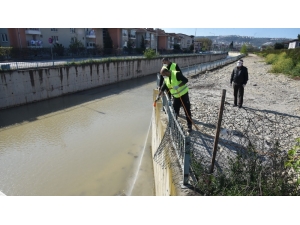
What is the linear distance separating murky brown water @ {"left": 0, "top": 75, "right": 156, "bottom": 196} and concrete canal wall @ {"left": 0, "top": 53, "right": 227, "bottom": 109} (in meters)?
0.86

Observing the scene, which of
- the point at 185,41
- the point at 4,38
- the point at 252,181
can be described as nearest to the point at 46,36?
the point at 4,38

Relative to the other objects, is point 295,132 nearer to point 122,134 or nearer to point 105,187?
point 105,187

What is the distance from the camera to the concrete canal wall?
1326 cm

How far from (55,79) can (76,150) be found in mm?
9513

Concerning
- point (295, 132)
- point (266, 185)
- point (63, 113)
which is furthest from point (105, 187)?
point (63, 113)

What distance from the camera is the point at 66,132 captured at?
988cm

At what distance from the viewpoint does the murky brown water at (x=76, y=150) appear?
615 centimetres

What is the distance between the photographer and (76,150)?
811 cm

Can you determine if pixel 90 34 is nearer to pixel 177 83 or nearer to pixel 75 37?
pixel 75 37

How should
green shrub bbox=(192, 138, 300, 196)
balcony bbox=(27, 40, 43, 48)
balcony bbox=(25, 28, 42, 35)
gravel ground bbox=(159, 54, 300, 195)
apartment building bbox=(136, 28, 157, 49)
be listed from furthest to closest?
apartment building bbox=(136, 28, 157, 49), balcony bbox=(27, 40, 43, 48), balcony bbox=(25, 28, 42, 35), gravel ground bbox=(159, 54, 300, 195), green shrub bbox=(192, 138, 300, 196)

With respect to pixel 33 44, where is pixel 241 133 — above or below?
below

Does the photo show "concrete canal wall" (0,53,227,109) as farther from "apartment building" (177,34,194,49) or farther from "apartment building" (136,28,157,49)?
"apartment building" (177,34,194,49)

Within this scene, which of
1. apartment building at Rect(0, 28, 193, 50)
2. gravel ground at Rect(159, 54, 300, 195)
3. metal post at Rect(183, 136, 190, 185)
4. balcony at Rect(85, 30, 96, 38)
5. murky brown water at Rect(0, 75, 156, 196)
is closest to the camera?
metal post at Rect(183, 136, 190, 185)

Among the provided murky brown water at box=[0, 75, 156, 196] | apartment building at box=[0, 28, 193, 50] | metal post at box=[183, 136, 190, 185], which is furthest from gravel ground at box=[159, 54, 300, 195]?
apartment building at box=[0, 28, 193, 50]
